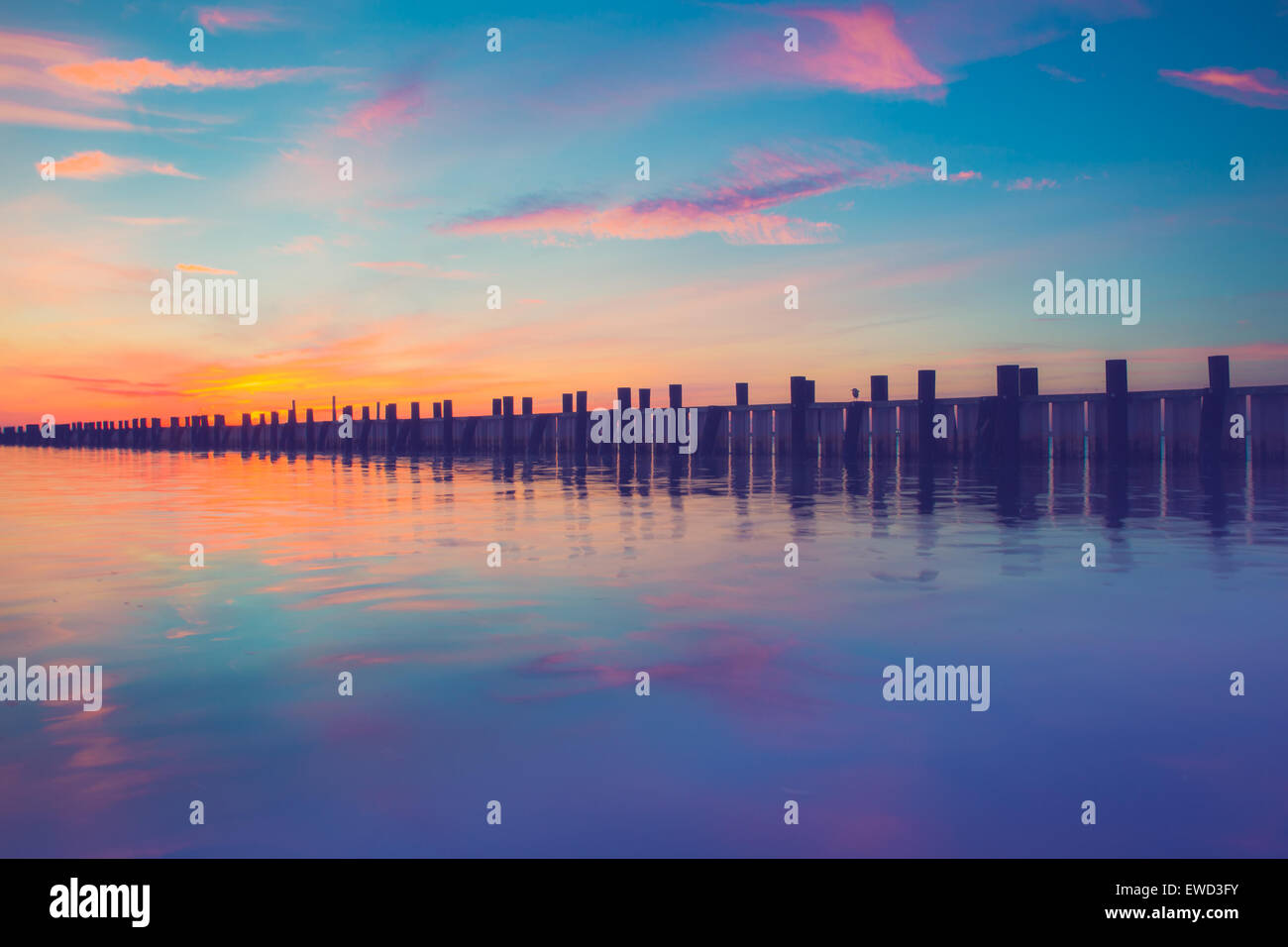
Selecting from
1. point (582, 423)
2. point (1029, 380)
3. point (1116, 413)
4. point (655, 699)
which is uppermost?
point (1029, 380)

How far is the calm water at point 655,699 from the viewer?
3.39 metres

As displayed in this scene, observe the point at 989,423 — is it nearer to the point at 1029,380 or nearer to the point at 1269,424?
the point at 1029,380

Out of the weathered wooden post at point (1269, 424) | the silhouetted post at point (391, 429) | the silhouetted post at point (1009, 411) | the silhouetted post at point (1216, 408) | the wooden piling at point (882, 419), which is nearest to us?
the weathered wooden post at point (1269, 424)

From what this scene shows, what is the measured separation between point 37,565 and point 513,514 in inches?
247

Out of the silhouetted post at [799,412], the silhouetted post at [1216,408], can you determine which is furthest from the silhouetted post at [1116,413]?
the silhouetted post at [799,412]

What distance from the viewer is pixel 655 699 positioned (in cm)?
478

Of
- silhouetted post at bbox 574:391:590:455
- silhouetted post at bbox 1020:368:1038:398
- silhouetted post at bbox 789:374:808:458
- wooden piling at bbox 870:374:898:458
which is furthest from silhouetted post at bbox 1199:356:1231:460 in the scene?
silhouetted post at bbox 574:391:590:455

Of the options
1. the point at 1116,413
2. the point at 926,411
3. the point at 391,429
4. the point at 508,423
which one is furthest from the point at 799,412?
the point at 391,429

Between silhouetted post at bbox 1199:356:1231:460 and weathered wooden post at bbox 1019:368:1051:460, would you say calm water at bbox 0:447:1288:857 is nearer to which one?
silhouetted post at bbox 1199:356:1231:460

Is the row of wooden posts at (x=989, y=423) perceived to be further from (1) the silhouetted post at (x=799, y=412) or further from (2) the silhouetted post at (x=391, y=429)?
(2) the silhouetted post at (x=391, y=429)

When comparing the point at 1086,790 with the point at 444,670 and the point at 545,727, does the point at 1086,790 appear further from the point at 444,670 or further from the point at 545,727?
the point at 444,670

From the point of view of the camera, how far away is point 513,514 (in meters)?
14.3
